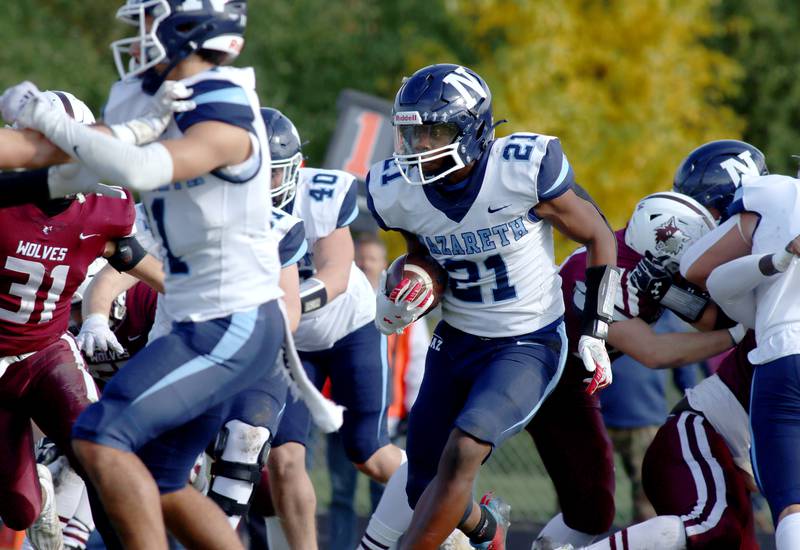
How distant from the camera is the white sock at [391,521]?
473 cm

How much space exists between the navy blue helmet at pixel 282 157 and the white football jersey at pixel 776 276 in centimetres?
183

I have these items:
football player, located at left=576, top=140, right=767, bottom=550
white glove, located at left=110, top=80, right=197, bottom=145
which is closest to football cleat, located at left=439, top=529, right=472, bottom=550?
football player, located at left=576, top=140, right=767, bottom=550

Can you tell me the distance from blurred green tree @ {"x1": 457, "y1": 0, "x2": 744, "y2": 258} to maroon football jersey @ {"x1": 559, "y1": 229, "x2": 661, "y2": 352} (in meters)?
8.38

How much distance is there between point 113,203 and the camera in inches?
185

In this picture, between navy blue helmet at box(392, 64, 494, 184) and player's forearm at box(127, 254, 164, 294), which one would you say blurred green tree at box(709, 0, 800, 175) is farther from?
player's forearm at box(127, 254, 164, 294)

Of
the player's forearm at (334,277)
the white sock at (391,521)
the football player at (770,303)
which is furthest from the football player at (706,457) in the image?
the player's forearm at (334,277)

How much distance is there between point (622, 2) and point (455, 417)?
10.5 meters

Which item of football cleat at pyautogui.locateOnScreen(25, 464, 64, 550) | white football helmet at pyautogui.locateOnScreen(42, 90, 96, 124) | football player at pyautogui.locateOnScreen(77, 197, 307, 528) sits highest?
white football helmet at pyautogui.locateOnScreen(42, 90, 96, 124)

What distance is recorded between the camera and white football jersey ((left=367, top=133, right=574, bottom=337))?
446 cm

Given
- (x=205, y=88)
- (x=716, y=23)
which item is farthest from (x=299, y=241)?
(x=716, y=23)

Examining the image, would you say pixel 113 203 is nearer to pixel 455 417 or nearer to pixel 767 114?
pixel 455 417

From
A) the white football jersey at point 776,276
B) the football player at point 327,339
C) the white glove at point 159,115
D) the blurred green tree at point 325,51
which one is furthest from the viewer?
the blurred green tree at point 325,51

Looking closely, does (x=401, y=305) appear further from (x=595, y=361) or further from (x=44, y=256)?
(x=44, y=256)

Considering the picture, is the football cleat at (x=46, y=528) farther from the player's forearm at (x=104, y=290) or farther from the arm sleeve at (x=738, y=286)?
the arm sleeve at (x=738, y=286)
